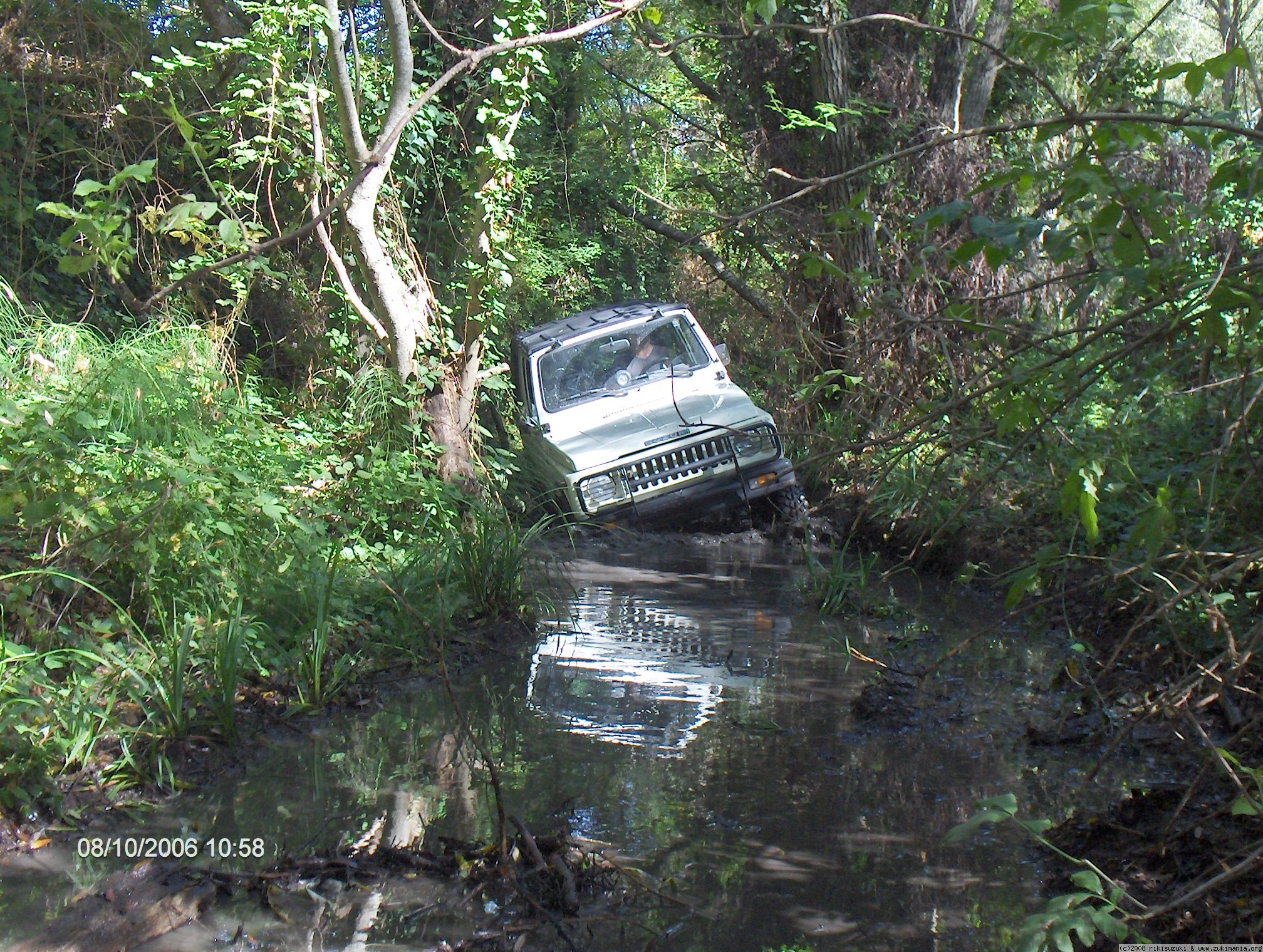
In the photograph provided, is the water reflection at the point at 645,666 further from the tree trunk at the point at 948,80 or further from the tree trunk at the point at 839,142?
the tree trunk at the point at 948,80

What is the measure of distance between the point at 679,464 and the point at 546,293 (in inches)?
217

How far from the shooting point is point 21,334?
6.28m

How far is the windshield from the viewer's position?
8.50 m

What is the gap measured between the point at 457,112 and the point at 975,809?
7.80 metres

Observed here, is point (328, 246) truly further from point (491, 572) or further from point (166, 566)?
point (166, 566)

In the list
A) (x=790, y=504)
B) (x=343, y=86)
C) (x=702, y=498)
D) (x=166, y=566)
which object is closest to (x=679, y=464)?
(x=702, y=498)

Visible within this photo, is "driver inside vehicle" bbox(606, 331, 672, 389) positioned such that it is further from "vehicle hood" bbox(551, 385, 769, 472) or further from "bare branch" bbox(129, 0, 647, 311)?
"bare branch" bbox(129, 0, 647, 311)

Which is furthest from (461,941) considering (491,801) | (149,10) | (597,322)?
(149,10)

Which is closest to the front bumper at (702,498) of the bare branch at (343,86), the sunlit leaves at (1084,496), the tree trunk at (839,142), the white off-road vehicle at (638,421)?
the white off-road vehicle at (638,421)

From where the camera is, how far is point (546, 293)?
41.4ft

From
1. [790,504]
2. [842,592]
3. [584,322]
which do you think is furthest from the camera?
[584,322]

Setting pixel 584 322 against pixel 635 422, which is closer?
pixel 635 422

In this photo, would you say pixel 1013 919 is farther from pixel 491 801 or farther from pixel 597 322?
pixel 597 322

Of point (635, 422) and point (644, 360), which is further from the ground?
point (644, 360)
